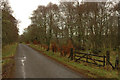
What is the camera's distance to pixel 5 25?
41.9 feet

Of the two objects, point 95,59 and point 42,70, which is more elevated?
point 95,59

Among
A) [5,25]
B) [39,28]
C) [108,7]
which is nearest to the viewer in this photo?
[5,25]

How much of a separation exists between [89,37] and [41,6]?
1474 centimetres

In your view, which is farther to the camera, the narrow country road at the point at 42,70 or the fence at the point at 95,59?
the fence at the point at 95,59

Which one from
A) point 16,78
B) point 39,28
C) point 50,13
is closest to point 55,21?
point 50,13

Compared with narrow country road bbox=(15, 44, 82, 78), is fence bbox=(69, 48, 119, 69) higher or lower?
higher

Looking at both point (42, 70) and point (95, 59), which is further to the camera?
point (95, 59)

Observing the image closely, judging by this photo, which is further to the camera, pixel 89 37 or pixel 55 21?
pixel 55 21

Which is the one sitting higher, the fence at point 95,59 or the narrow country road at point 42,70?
the fence at point 95,59

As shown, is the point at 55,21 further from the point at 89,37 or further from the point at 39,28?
the point at 89,37

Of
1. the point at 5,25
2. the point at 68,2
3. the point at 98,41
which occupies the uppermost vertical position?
Answer: the point at 68,2

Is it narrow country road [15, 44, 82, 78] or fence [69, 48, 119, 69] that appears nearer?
narrow country road [15, 44, 82, 78]

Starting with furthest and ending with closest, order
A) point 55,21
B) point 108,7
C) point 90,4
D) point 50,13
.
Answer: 1. point 50,13
2. point 55,21
3. point 90,4
4. point 108,7

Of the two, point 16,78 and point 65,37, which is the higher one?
point 65,37
